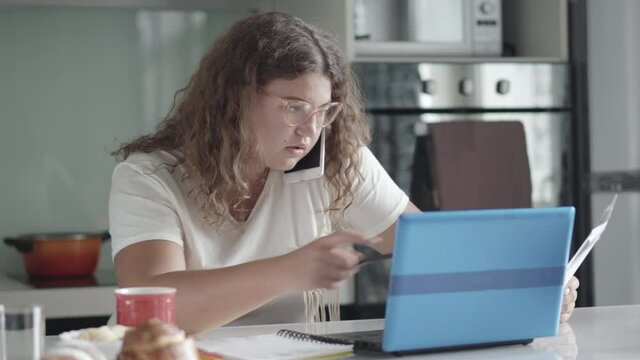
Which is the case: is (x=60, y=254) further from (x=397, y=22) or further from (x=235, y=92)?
(x=235, y=92)

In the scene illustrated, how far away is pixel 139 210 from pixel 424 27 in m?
1.60

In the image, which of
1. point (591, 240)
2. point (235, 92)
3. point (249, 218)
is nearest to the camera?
point (591, 240)

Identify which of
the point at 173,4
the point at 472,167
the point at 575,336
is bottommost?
the point at 575,336

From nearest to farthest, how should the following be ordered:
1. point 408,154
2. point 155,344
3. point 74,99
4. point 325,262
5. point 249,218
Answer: point 155,344 → point 325,262 → point 249,218 → point 408,154 → point 74,99

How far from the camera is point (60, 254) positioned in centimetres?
322

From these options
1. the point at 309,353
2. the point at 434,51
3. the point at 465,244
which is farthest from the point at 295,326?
the point at 434,51

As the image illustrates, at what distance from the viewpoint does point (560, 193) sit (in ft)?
10.8

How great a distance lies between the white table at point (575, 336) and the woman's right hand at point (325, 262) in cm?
13

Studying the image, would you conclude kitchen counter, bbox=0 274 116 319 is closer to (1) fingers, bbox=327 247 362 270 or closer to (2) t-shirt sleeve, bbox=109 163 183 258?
(2) t-shirt sleeve, bbox=109 163 183 258

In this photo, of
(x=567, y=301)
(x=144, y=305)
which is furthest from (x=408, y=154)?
(x=144, y=305)

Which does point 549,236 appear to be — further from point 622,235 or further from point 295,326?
point 622,235

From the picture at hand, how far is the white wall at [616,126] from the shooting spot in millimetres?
3215

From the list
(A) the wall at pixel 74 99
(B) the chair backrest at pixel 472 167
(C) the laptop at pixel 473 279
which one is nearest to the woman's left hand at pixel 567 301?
(C) the laptop at pixel 473 279

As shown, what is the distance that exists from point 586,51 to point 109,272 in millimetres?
1611
